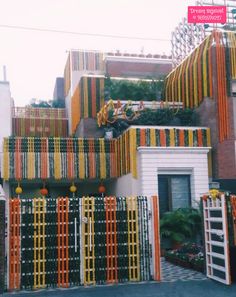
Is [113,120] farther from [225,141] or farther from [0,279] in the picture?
[0,279]

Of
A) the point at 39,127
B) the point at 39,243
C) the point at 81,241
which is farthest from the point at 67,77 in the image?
the point at 39,243

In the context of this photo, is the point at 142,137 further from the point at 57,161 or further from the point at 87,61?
the point at 87,61

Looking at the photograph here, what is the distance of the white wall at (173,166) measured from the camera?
50.9 ft

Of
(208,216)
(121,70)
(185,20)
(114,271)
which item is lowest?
(114,271)

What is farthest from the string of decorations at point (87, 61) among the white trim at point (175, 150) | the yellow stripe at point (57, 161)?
the white trim at point (175, 150)

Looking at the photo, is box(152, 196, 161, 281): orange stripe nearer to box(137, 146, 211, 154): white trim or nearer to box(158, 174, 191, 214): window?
box(137, 146, 211, 154): white trim

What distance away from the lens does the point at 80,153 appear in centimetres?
1756

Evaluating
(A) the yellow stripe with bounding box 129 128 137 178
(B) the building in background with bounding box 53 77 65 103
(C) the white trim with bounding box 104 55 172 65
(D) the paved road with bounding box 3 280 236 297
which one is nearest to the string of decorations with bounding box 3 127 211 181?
(A) the yellow stripe with bounding box 129 128 137 178

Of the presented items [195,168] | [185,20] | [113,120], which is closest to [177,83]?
[113,120]

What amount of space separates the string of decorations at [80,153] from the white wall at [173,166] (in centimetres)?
30

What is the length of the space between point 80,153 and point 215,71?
20.5ft

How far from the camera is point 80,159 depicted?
1756 centimetres

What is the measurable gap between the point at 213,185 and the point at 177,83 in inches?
248

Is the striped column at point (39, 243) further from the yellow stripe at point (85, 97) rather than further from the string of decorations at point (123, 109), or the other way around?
the yellow stripe at point (85, 97)
